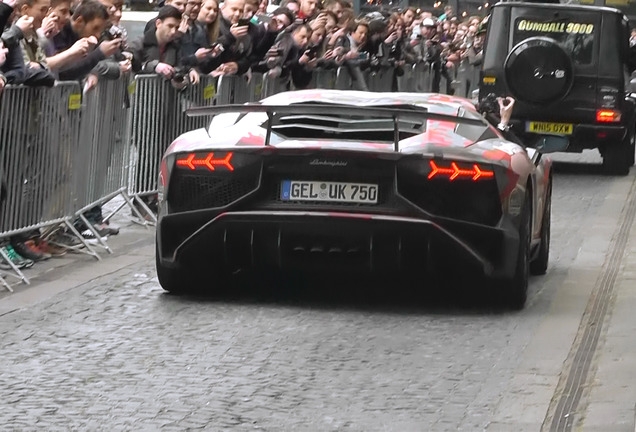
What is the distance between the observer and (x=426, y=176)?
9031mm

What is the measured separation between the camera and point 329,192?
9.12 meters

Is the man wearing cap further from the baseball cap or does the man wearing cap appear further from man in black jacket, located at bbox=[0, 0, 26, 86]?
man in black jacket, located at bbox=[0, 0, 26, 86]

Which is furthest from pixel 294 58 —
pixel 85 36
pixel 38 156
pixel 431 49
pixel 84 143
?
pixel 431 49

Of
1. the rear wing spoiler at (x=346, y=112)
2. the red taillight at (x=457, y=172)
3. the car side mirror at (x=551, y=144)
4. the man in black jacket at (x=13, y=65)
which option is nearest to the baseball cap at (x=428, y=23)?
the car side mirror at (x=551, y=144)

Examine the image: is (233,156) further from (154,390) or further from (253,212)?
(154,390)

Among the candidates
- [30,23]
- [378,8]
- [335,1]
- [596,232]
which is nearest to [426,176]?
[30,23]

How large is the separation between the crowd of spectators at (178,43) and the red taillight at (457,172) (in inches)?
99.2

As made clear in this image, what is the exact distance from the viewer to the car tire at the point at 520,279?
30.8 feet

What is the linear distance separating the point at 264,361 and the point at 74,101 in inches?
171

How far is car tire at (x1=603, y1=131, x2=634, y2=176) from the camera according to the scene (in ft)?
71.2

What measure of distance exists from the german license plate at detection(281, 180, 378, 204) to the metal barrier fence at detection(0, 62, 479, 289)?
71.5 inches

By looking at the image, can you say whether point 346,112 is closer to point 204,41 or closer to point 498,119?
point 498,119

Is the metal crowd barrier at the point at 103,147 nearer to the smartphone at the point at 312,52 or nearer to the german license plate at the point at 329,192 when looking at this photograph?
the german license plate at the point at 329,192

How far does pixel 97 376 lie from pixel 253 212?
210cm
